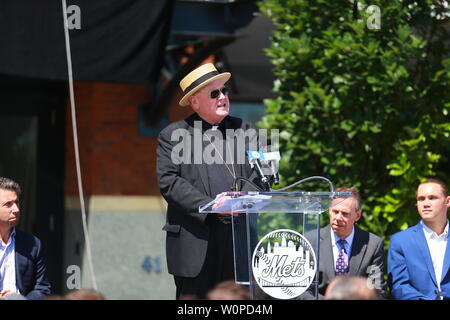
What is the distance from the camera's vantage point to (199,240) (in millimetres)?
5172

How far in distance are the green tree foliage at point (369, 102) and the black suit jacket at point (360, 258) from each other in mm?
1142

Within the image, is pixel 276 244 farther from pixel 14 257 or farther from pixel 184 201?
pixel 14 257

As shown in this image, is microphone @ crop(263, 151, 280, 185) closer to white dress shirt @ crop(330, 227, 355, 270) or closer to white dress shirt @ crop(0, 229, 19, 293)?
white dress shirt @ crop(330, 227, 355, 270)

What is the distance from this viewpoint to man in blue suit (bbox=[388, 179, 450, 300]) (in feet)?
18.3

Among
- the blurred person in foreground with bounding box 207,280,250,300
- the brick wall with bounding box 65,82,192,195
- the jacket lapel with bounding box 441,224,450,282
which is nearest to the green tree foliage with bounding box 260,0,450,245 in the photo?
the jacket lapel with bounding box 441,224,450,282

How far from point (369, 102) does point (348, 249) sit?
5.37 ft

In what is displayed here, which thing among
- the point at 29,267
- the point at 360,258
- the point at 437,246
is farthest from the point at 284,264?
the point at 29,267

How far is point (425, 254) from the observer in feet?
18.5

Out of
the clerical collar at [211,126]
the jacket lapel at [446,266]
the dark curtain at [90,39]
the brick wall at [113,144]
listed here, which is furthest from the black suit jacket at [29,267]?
the brick wall at [113,144]

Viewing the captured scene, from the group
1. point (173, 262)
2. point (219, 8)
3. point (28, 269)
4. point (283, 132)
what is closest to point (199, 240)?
point (173, 262)

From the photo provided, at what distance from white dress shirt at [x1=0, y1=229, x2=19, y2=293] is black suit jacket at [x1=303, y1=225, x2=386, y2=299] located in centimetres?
178

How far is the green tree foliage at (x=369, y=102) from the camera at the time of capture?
692cm

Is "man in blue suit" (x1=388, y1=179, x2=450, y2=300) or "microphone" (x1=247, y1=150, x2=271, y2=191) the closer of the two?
"microphone" (x1=247, y1=150, x2=271, y2=191)

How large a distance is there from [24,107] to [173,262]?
17.1ft
